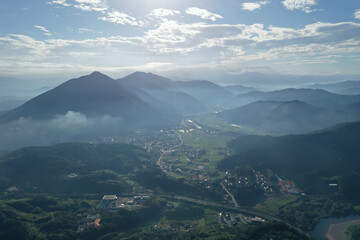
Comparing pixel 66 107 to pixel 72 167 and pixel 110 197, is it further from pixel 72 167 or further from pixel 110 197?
pixel 110 197

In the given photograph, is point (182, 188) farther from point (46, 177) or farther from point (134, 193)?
point (46, 177)

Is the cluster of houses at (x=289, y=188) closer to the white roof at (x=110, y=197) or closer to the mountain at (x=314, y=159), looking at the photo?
the mountain at (x=314, y=159)

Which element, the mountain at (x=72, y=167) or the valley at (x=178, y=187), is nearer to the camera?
the valley at (x=178, y=187)

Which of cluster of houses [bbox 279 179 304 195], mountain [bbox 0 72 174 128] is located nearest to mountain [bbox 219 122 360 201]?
cluster of houses [bbox 279 179 304 195]

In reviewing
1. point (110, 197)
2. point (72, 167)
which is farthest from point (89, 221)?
point (72, 167)

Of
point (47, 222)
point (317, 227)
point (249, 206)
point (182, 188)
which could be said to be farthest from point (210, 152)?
point (47, 222)

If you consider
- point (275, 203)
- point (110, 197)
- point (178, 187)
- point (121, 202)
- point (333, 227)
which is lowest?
point (333, 227)

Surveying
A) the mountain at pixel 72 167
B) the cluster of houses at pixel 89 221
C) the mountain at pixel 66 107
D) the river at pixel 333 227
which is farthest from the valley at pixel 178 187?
the mountain at pixel 66 107
